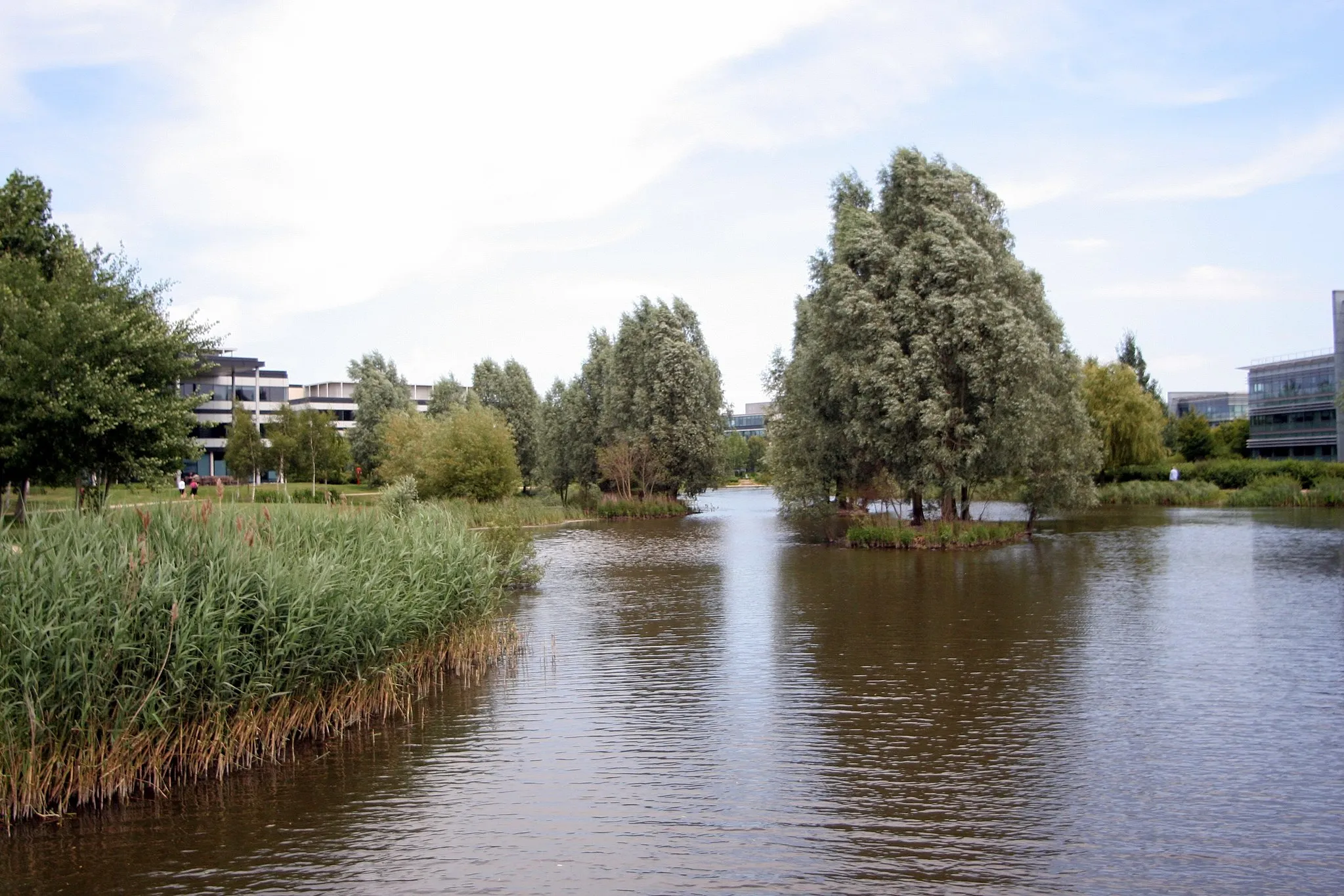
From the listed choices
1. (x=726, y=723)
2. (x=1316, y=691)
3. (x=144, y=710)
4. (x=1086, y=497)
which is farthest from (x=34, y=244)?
(x=1086, y=497)

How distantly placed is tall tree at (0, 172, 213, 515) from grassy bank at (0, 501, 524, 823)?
32.2ft

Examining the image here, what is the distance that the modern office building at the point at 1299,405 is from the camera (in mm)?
83125

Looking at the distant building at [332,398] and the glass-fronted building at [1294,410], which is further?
the distant building at [332,398]

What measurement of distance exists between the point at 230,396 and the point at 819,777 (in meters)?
106

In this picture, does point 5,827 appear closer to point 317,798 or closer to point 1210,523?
point 317,798

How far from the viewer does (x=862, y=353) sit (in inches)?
1444

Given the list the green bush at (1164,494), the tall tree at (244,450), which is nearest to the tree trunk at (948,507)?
the green bush at (1164,494)

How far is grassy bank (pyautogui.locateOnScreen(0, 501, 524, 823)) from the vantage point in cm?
988

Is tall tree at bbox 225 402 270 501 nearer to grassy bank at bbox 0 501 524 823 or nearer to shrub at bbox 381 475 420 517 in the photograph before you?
shrub at bbox 381 475 420 517

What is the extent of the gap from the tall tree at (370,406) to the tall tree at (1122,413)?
175 ft

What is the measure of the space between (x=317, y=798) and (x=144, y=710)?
6.49ft

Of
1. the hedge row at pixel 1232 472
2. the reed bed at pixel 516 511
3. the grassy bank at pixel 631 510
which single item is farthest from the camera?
the grassy bank at pixel 631 510

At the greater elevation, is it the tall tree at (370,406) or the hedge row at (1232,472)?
the tall tree at (370,406)

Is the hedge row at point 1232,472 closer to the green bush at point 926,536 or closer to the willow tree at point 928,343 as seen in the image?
the willow tree at point 928,343
